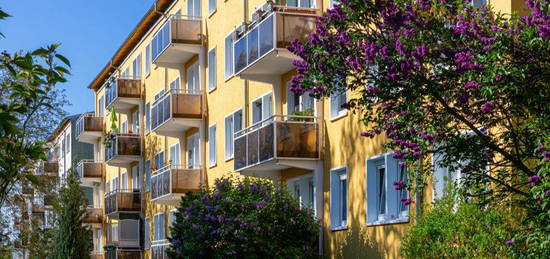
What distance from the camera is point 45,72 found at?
23.4ft

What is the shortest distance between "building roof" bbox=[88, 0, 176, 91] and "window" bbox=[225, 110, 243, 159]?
9.70m

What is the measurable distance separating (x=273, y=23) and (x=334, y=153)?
351cm

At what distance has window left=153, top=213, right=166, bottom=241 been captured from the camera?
1688 inches

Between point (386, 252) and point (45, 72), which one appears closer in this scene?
point (45, 72)

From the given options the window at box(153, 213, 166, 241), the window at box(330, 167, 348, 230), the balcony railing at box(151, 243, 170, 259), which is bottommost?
the balcony railing at box(151, 243, 170, 259)

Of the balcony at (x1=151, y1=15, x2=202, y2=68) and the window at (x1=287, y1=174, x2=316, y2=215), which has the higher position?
the balcony at (x1=151, y1=15, x2=202, y2=68)

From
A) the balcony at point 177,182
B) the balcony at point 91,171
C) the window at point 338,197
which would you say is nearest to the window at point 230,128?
the balcony at point 177,182

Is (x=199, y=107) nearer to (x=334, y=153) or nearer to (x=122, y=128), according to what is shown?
(x=334, y=153)

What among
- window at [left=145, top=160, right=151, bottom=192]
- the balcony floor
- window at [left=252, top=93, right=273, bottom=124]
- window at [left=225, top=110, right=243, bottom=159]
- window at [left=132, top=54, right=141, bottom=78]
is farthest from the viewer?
window at [left=132, top=54, right=141, bottom=78]

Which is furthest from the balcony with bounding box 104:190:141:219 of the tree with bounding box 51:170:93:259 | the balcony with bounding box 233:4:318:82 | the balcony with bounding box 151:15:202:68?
the balcony with bounding box 233:4:318:82

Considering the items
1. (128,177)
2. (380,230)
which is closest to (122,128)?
(128,177)

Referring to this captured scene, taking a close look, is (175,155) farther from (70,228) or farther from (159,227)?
(70,228)

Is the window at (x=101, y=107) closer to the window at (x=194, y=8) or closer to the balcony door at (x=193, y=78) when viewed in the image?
the balcony door at (x=193, y=78)

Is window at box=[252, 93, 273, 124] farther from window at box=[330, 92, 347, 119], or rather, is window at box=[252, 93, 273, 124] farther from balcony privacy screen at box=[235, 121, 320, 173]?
window at box=[330, 92, 347, 119]
